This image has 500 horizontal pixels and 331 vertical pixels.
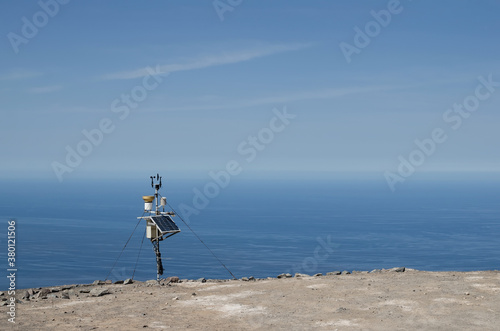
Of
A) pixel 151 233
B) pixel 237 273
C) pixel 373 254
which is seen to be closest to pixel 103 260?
pixel 237 273

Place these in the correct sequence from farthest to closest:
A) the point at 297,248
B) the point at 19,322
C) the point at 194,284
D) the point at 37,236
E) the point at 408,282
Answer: the point at 37,236 → the point at 297,248 → the point at 194,284 → the point at 408,282 → the point at 19,322

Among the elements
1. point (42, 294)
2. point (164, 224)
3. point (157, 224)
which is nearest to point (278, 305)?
point (157, 224)

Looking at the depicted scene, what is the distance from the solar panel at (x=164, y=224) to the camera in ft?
86.0

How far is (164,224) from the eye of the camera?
2666cm

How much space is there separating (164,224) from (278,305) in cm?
833

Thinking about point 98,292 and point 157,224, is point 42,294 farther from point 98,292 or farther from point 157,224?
point 157,224

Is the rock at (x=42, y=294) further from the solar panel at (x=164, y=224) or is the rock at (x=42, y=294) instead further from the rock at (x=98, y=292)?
the solar panel at (x=164, y=224)

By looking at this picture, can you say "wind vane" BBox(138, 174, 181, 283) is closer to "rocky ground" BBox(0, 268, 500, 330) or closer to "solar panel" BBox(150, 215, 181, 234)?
"solar panel" BBox(150, 215, 181, 234)

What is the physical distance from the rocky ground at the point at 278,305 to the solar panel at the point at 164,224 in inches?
99.9

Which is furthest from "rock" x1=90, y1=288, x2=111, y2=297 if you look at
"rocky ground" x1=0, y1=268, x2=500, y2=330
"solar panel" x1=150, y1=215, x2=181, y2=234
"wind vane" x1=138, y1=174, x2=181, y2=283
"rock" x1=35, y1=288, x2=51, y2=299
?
"solar panel" x1=150, y1=215, x2=181, y2=234

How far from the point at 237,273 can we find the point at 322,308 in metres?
99.4

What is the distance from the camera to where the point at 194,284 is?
2567 cm

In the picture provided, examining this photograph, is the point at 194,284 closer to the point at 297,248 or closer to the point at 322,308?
the point at 322,308

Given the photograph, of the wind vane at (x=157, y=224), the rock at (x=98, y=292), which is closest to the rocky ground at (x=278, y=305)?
the rock at (x=98, y=292)
